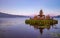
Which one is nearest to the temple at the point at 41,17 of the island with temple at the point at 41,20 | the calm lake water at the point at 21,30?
the island with temple at the point at 41,20

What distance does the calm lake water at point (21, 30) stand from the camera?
169 centimetres

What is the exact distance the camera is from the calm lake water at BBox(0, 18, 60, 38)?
5.54 feet

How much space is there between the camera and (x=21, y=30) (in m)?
1.72

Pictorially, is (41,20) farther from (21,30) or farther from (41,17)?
(21,30)

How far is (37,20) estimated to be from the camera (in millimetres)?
1705

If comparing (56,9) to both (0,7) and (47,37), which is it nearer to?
(47,37)

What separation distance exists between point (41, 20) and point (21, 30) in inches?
13.0

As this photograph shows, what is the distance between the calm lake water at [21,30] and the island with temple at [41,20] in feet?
0.19

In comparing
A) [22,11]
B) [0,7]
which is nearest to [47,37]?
[22,11]

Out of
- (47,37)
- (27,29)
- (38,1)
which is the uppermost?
(38,1)

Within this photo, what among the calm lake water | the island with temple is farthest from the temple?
the calm lake water

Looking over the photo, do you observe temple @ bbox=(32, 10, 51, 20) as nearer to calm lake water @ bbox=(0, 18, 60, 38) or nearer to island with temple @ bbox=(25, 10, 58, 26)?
island with temple @ bbox=(25, 10, 58, 26)

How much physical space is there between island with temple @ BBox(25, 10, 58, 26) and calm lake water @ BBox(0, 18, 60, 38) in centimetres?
6

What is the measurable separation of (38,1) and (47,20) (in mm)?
312
